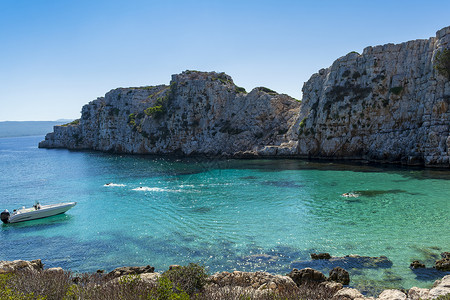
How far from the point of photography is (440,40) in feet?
164

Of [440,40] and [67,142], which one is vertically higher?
[440,40]

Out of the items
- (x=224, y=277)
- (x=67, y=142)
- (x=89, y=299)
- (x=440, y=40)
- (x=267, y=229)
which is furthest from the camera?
(x=67, y=142)

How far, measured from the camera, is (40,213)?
30.5 meters

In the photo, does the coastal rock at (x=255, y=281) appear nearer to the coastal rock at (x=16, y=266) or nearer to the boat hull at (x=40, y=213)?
the coastal rock at (x=16, y=266)

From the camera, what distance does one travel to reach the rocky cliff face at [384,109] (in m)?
47.7

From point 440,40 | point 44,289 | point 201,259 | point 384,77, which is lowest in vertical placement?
point 201,259

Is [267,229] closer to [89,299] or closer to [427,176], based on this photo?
[89,299]

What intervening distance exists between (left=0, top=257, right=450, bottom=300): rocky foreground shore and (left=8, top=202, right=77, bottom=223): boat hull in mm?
14655

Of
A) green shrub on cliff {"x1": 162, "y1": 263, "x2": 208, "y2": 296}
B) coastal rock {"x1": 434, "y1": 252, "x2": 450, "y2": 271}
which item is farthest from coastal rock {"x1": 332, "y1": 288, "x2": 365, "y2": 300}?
coastal rock {"x1": 434, "y1": 252, "x2": 450, "y2": 271}

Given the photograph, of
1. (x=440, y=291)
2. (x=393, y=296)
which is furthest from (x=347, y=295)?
(x=440, y=291)

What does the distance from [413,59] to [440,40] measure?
4944 mm

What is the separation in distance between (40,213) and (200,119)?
185ft

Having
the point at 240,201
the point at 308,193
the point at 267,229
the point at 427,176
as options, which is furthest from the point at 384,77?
the point at 267,229

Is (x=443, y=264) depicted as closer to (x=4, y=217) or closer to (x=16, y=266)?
(x=16, y=266)
